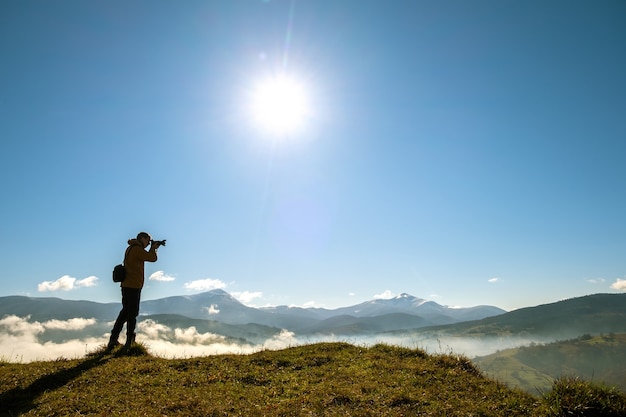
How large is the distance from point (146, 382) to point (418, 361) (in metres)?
9.45

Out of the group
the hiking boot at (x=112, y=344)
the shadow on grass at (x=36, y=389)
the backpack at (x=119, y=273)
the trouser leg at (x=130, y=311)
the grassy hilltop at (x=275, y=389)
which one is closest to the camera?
the shadow on grass at (x=36, y=389)

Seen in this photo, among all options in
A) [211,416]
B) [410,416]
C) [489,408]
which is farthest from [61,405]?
[489,408]

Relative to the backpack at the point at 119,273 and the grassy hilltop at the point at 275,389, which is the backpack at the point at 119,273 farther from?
the grassy hilltop at the point at 275,389

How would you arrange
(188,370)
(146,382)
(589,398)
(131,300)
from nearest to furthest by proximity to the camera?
(589,398), (146,382), (188,370), (131,300)

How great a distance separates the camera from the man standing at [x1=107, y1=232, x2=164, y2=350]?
14.1 m

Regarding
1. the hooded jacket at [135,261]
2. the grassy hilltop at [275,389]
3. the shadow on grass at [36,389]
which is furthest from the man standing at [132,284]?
the shadow on grass at [36,389]

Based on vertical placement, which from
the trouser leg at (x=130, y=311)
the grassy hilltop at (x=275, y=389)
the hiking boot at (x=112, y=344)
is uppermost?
the trouser leg at (x=130, y=311)

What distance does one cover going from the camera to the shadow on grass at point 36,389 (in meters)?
8.34

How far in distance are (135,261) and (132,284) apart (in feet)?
3.10

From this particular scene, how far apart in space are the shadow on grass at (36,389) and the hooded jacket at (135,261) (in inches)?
123

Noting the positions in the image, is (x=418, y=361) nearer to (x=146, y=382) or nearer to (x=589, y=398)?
(x=589, y=398)

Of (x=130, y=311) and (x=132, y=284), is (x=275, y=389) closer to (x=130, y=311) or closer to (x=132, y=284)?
(x=130, y=311)

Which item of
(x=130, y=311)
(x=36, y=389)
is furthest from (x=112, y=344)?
(x=36, y=389)

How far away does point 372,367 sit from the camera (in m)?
12.6
